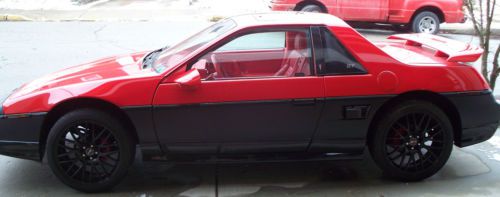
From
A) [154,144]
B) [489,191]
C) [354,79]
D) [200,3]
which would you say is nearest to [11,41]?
[200,3]

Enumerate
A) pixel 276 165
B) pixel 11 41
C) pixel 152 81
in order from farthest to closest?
pixel 11 41 < pixel 276 165 < pixel 152 81

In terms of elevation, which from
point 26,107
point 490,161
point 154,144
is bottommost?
point 490,161

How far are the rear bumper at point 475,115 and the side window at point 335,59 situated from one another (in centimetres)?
82

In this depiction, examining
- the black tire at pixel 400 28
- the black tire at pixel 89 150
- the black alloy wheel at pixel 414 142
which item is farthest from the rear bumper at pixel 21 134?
the black tire at pixel 400 28

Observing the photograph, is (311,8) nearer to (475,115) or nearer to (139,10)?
(139,10)

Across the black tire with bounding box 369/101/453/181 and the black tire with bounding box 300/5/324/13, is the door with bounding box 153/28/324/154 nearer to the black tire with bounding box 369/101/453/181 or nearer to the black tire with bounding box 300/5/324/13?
the black tire with bounding box 369/101/453/181

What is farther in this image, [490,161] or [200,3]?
[200,3]

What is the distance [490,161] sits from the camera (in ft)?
15.9

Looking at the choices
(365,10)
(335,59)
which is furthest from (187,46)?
(365,10)

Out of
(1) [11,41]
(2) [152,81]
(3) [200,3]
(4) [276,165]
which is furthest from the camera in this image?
(3) [200,3]

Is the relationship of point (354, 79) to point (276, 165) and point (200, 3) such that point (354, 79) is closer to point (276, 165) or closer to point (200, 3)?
point (276, 165)

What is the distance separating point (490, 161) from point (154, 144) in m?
3.08

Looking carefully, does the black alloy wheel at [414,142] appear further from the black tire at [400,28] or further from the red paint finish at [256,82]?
the black tire at [400,28]

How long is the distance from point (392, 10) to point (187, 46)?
9134mm
